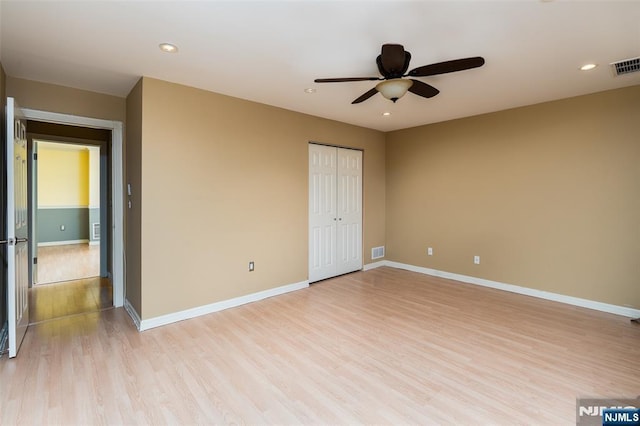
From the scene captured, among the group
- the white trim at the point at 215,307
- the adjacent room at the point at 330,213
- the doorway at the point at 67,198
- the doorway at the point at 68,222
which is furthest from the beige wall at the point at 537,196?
the doorway at the point at 67,198

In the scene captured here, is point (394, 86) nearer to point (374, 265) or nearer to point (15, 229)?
point (15, 229)

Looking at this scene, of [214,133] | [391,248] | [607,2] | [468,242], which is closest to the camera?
[607,2]

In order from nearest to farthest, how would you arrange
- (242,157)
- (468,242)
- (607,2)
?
1. (607,2)
2. (242,157)
3. (468,242)

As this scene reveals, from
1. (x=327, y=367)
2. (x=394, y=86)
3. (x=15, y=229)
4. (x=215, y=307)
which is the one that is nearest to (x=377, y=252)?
(x=215, y=307)

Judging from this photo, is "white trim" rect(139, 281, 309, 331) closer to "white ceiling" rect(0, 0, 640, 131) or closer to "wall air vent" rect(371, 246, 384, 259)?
"wall air vent" rect(371, 246, 384, 259)

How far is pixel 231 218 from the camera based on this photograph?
375 cm

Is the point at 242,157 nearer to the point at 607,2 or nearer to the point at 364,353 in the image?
the point at 364,353

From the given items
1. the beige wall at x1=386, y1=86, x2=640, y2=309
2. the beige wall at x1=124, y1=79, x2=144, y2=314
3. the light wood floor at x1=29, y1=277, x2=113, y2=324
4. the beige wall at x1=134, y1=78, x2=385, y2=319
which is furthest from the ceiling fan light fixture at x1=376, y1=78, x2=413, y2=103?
the light wood floor at x1=29, y1=277, x2=113, y2=324

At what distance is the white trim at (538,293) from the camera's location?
11.5ft

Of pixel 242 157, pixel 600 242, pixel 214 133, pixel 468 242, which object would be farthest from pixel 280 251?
pixel 600 242

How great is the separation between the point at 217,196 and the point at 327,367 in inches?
88.5

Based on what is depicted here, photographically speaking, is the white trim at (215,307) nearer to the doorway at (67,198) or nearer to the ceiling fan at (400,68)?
the ceiling fan at (400,68)

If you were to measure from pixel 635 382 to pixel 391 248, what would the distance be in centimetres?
380
